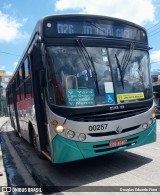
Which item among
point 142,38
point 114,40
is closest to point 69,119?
point 114,40

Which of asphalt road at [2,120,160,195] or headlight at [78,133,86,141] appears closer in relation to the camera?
asphalt road at [2,120,160,195]

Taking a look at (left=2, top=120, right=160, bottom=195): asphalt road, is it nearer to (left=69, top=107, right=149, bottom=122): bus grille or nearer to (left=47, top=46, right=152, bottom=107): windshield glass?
(left=69, top=107, right=149, bottom=122): bus grille

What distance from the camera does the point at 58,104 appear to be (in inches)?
234

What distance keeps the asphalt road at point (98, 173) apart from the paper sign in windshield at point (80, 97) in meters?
1.64

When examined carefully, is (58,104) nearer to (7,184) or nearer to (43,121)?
(43,121)

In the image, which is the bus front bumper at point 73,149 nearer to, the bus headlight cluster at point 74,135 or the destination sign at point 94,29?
the bus headlight cluster at point 74,135

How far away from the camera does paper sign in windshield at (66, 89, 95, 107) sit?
5.95m

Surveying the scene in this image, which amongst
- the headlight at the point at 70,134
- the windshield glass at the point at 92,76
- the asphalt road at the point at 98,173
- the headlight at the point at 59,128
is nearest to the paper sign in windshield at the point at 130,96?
the windshield glass at the point at 92,76

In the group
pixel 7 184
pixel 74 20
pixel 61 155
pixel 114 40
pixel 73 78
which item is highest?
pixel 74 20

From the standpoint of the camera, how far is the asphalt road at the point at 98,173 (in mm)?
5570

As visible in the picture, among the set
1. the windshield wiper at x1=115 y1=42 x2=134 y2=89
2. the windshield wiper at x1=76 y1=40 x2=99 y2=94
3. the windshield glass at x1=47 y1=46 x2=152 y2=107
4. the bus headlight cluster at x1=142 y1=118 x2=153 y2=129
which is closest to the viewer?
the windshield glass at x1=47 y1=46 x2=152 y2=107

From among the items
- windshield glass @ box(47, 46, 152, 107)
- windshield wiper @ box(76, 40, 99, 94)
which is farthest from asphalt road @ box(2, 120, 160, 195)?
windshield wiper @ box(76, 40, 99, 94)

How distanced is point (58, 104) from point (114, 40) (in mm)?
2086

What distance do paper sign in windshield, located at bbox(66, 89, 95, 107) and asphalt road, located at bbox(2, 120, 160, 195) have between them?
164 cm
